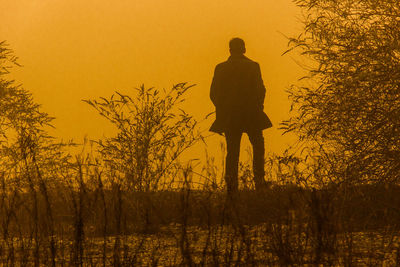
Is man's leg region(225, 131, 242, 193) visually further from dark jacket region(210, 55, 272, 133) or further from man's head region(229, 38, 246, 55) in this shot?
man's head region(229, 38, 246, 55)

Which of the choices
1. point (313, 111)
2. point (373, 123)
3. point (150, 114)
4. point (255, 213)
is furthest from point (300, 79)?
point (150, 114)

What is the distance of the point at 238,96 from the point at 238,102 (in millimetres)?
89

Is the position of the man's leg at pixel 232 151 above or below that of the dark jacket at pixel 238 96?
below

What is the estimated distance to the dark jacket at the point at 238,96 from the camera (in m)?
10.6

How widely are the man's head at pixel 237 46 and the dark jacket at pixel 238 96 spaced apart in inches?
2.8

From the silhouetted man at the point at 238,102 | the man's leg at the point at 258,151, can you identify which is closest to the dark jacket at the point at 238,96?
the silhouetted man at the point at 238,102

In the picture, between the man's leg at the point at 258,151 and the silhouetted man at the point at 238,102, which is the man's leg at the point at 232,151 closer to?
the silhouetted man at the point at 238,102

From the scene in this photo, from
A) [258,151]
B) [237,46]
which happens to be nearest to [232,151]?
[258,151]

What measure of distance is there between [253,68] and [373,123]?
104 inches

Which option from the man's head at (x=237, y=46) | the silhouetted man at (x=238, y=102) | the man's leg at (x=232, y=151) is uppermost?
the man's head at (x=237, y=46)

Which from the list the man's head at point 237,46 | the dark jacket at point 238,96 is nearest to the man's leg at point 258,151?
the dark jacket at point 238,96

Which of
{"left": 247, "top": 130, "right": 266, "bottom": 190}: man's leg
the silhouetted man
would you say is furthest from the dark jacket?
{"left": 247, "top": 130, "right": 266, "bottom": 190}: man's leg

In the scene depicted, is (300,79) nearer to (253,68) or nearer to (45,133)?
(253,68)

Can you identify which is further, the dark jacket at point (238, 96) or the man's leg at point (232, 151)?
the dark jacket at point (238, 96)
